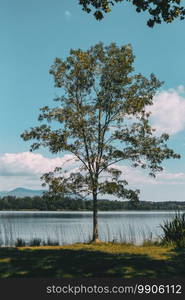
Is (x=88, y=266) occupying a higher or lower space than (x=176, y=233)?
lower

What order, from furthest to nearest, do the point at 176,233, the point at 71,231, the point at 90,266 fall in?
1. the point at 71,231
2. the point at 176,233
3. the point at 90,266

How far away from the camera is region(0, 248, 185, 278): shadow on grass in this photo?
34.3 feet

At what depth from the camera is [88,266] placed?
11477 mm

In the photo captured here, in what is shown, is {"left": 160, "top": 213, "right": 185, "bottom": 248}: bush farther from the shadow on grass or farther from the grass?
the shadow on grass

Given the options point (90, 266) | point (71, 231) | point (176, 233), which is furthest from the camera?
point (71, 231)

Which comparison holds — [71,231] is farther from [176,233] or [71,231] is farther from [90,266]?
[90,266]

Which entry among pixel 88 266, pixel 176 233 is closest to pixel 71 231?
pixel 176 233

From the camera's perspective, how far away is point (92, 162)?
23.1 m

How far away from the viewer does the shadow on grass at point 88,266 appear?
34.3ft

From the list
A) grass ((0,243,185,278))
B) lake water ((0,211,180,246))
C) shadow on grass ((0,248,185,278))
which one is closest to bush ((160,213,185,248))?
lake water ((0,211,180,246))

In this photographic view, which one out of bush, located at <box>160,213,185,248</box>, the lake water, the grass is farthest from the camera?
the lake water

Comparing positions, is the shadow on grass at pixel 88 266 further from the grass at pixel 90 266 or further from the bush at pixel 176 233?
the bush at pixel 176 233

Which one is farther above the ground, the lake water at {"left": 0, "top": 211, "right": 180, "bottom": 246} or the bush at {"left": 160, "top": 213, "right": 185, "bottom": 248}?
Answer: the bush at {"left": 160, "top": 213, "right": 185, "bottom": 248}

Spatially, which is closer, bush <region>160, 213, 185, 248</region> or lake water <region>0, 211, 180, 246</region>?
bush <region>160, 213, 185, 248</region>
